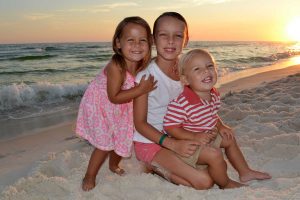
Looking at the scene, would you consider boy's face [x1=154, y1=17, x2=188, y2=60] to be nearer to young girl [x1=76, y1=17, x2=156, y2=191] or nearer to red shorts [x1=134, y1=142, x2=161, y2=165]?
young girl [x1=76, y1=17, x2=156, y2=191]

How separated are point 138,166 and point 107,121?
693 mm

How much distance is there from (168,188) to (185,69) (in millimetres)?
888

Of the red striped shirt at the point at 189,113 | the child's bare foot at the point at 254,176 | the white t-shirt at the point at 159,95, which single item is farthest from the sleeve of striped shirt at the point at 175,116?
the child's bare foot at the point at 254,176

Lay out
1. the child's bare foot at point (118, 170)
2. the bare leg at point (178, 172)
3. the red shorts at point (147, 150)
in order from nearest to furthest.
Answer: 1. the bare leg at point (178, 172)
2. the red shorts at point (147, 150)
3. the child's bare foot at point (118, 170)

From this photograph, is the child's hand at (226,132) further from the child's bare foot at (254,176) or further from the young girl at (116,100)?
the young girl at (116,100)

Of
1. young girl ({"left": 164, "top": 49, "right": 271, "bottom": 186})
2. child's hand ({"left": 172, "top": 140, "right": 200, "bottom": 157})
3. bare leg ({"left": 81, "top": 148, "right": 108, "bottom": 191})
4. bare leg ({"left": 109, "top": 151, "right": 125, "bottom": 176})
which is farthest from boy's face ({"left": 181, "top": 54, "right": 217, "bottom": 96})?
bare leg ({"left": 109, "top": 151, "right": 125, "bottom": 176})

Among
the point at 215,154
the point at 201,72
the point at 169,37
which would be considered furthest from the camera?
the point at 169,37

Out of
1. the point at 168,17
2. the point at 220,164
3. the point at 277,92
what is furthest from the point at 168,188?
the point at 277,92

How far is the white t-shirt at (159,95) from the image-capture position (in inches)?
111

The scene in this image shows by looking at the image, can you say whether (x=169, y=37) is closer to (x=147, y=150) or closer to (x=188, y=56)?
(x=188, y=56)

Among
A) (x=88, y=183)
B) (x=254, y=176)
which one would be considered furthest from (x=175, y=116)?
(x=88, y=183)

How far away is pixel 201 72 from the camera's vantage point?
2.62 m

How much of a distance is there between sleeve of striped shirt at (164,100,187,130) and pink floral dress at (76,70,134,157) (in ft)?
1.43

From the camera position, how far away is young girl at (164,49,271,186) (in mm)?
2602
